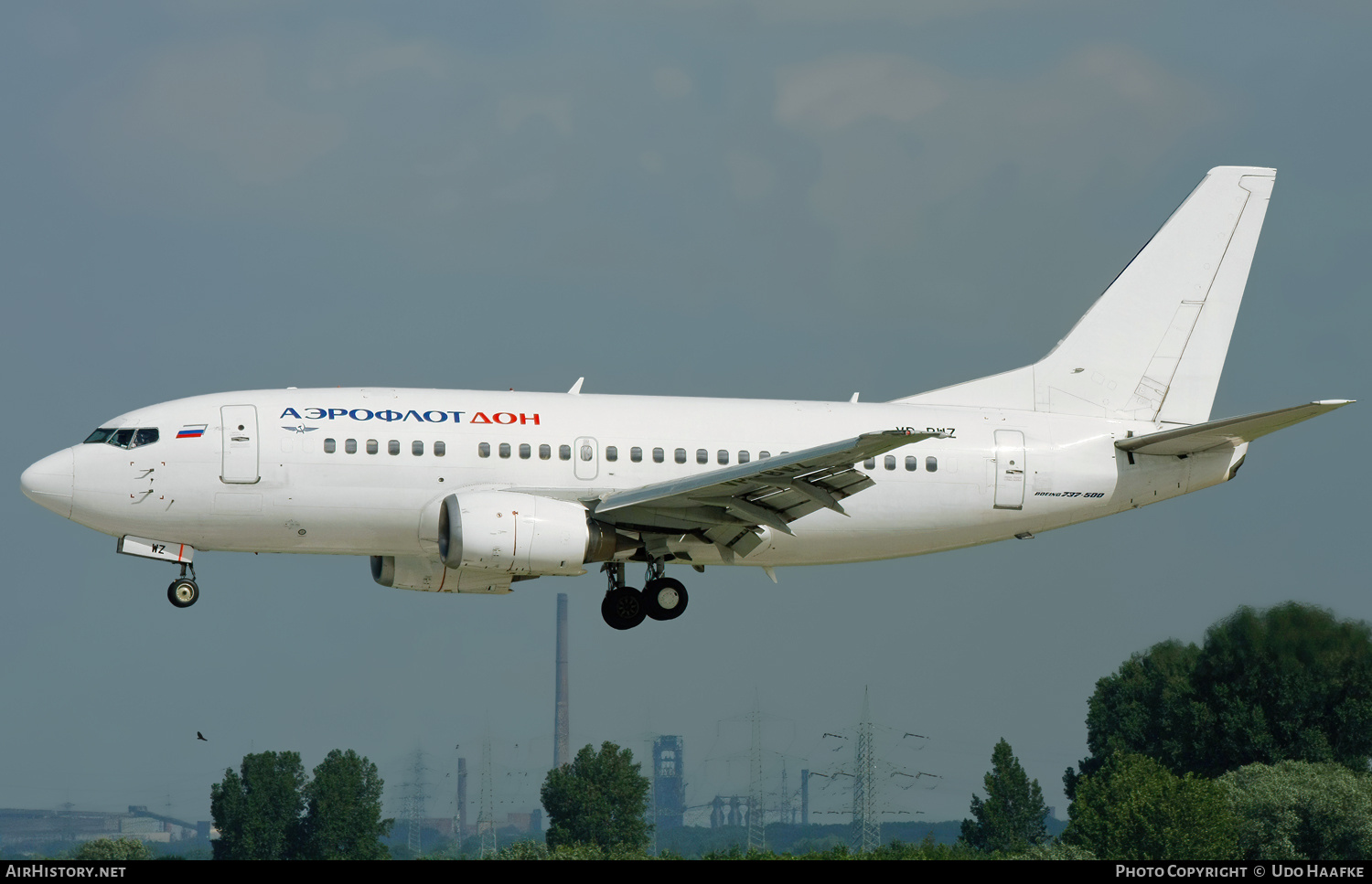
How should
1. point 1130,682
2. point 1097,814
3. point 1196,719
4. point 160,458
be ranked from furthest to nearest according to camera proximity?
point 1130,682, point 1196,719, point 1097,814, point 160,458

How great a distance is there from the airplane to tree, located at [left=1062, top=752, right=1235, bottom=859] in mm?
45690

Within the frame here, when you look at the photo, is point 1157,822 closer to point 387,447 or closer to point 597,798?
point 597,798

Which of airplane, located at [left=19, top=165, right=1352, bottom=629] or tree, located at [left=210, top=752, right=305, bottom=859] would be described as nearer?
airplane, located at [left=19, top=165, right=1352, bottom=629]

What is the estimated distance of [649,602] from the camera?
36969 mm

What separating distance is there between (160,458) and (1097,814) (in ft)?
222

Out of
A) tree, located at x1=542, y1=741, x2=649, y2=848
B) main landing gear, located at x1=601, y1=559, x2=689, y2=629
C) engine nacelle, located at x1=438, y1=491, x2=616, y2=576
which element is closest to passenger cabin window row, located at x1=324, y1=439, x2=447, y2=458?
engine nacelle, located at x1=438, y1=491, x2=616, y2=576

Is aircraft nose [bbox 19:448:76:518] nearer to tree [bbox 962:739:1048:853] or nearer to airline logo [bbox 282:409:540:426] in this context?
airline logo [bbox 282:409:540:426]

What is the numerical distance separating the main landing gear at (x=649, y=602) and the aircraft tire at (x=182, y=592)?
9.05 meters

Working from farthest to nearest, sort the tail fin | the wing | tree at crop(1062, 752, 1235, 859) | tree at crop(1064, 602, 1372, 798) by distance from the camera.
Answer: tree at crop(1062, 752, 1235, 859), tree at crop(1064, 602, 1372, 798), the tail fin, the wing

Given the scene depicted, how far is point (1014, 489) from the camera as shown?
37.9 m

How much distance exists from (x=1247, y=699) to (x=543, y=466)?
233ft

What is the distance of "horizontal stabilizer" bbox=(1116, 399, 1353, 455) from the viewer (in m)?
35.4
